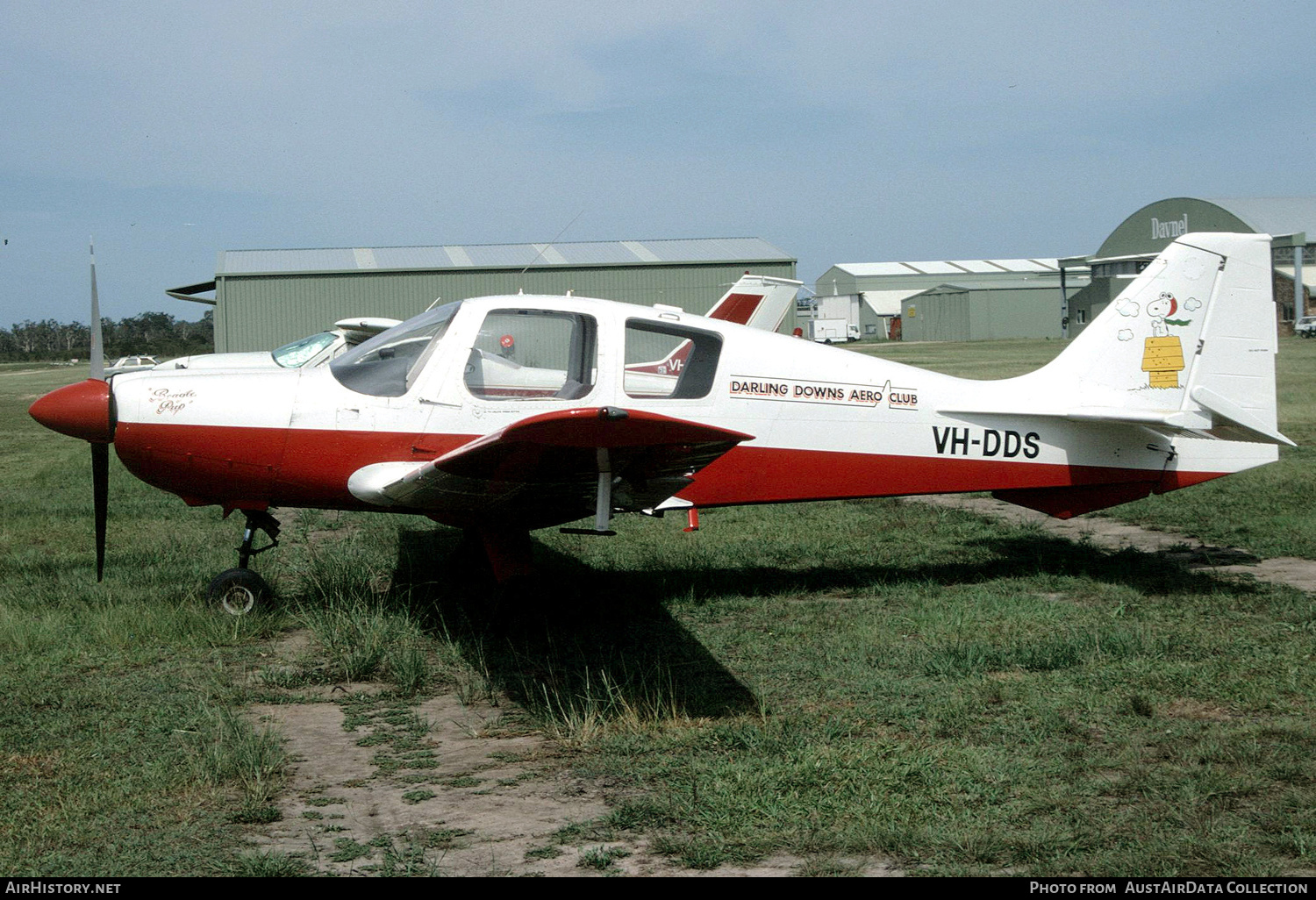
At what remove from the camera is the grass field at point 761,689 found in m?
3.80

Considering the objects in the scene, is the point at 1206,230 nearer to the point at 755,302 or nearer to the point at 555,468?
the point at 755,302

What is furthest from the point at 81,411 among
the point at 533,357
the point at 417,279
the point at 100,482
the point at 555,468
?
the point at 417,279

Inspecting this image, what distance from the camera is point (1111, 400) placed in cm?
786

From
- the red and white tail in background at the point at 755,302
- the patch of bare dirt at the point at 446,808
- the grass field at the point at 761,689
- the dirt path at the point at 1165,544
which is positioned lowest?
the patch of bare dirt at the point at 446,808

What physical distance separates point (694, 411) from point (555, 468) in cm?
190

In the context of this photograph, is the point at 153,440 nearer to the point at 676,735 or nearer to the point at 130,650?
the point at 130,650

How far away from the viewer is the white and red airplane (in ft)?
21.6

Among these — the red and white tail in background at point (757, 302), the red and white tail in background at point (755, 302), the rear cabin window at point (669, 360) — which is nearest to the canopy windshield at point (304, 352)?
the red and white tail in background at point (757, 302)

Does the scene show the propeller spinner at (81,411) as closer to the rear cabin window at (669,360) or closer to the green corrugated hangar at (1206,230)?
the rear cabin window at (669,360)

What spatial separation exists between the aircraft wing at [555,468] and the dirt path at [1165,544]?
3834 millimetres

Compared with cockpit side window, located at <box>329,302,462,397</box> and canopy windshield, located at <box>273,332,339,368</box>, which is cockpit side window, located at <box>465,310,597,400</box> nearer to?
cockpit side window, located at <box>329,302,462,397</box>

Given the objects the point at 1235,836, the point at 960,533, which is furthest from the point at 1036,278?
the point at 1235,836

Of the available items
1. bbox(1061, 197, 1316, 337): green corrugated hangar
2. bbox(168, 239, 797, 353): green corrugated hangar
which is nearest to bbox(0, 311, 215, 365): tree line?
bbox(168, 239, 797, 353): green corrugated hangar

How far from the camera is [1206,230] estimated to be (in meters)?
58.1
